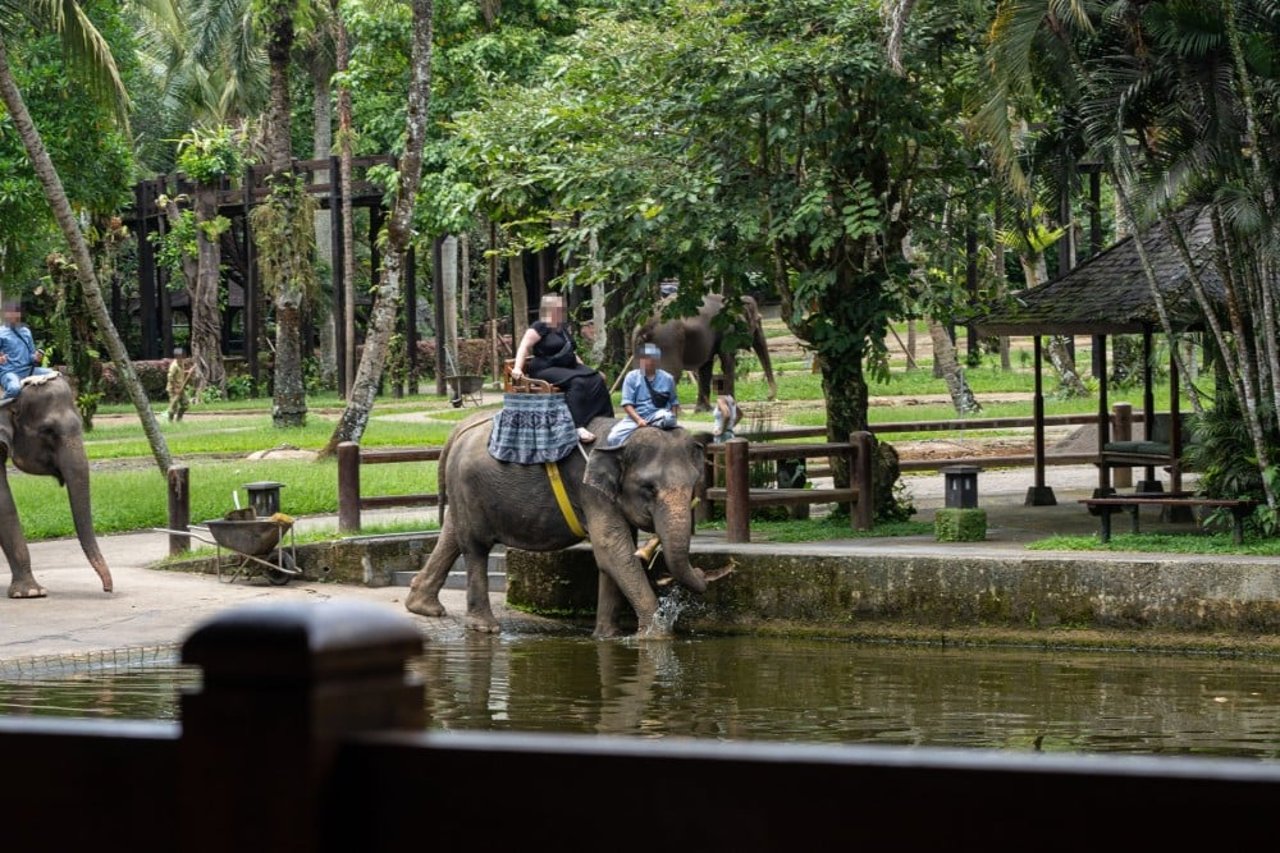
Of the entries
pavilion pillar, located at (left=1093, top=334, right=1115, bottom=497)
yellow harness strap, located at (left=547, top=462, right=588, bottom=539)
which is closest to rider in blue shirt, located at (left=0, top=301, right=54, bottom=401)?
yellow harness strap, located at (left=547, top=462, right=588, bottom=539)

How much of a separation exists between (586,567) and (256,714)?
1359 centimetres

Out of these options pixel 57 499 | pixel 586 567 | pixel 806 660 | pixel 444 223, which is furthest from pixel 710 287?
pixel 444 223

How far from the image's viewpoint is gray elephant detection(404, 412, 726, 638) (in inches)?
551

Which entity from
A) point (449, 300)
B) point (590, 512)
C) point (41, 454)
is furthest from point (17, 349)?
point (449, 300)

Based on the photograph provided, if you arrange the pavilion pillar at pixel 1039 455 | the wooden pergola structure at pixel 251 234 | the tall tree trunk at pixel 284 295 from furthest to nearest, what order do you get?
the wooden pergola structure at pixel 251 234 < the tall tree trunk at pixel 284 295 < the pavilion pillar at pixel 1039 455

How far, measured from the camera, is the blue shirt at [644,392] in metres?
14.4

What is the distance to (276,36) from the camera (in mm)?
34469

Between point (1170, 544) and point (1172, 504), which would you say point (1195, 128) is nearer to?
point (1172, 504)

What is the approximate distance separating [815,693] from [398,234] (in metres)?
12.5

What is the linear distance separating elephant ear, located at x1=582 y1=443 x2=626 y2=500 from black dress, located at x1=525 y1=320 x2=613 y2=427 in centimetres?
48

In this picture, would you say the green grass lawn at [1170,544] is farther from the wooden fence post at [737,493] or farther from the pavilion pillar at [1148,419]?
the wooden fence post at [737,493]

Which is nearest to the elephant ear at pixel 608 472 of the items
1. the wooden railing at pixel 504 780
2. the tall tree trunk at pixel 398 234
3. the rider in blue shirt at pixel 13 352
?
the rider in blue shirt at pixel 13 352

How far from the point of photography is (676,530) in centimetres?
1385

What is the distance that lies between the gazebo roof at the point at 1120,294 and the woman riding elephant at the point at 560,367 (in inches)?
189
